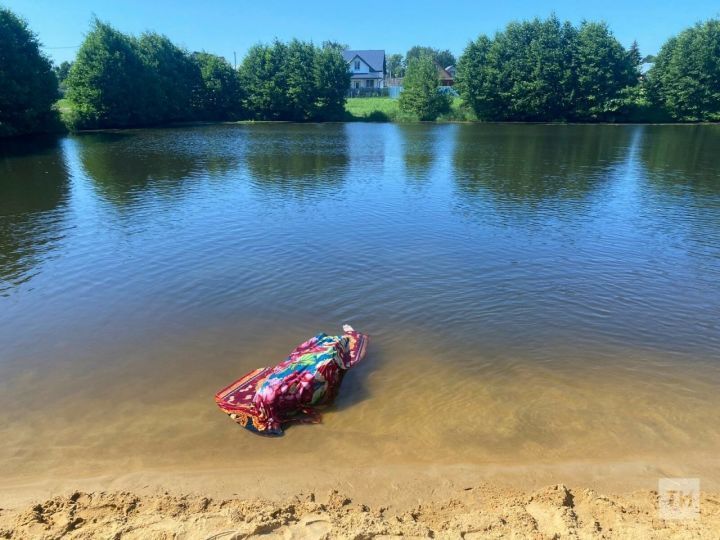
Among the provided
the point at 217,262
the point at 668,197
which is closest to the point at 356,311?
the point at 217,262

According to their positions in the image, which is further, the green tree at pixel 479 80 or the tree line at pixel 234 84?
the green tree at pixel 479 80

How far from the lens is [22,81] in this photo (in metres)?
49.1

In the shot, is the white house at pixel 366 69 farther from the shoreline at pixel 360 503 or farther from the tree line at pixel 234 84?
the shoreline at pixel 360 503

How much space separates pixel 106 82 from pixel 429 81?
42691mm

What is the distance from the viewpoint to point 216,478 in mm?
6887

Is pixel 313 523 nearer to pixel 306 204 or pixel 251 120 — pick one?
pixel 306 204

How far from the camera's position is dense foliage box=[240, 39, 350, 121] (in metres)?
79.3

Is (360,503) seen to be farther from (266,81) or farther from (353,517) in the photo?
(266,81)

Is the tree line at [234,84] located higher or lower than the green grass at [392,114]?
higher

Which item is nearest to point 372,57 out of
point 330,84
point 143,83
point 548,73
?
point 330,84

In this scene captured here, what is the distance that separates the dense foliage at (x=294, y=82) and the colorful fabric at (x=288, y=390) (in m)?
75.3

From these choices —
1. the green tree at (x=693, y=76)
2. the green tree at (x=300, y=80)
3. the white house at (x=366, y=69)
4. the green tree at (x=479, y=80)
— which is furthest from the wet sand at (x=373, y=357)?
the white house at (x=366, y=69)

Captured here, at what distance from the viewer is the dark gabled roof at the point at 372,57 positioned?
393ft

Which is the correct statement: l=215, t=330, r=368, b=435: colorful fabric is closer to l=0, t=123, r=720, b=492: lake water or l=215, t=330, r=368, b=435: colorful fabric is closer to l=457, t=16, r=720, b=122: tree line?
l=0, t=123, r=720, b=492: lake water
